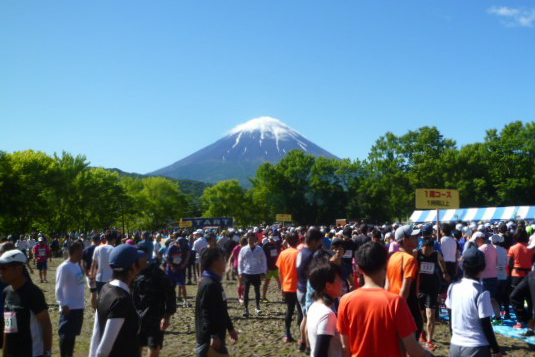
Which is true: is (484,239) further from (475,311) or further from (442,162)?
(442,162)

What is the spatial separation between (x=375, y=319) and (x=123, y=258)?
1.98 meters

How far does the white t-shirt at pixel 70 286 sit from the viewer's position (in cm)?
671

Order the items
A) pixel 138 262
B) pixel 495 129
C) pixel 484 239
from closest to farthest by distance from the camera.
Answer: pixel 138 262
pixel 484 239
pixel 495 129

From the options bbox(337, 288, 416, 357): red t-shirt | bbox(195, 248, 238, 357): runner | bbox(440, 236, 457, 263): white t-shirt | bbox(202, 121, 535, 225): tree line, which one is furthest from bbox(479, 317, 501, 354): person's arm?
bbox(202, 121, 535, 225): tree line

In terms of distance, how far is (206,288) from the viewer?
499cm

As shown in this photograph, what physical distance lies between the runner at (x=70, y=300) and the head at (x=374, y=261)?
465 cm

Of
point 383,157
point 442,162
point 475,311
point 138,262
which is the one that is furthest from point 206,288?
point 383,157

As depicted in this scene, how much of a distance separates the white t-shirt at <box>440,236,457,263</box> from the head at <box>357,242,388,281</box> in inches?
309

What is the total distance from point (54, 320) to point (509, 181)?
183ft

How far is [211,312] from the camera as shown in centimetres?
496

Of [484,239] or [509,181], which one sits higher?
[509,181]

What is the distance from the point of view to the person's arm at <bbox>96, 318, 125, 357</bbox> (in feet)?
11.6

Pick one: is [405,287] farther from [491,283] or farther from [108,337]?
[108,337]

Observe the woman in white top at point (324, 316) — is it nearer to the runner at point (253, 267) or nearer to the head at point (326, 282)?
the head at point (326, 282)
